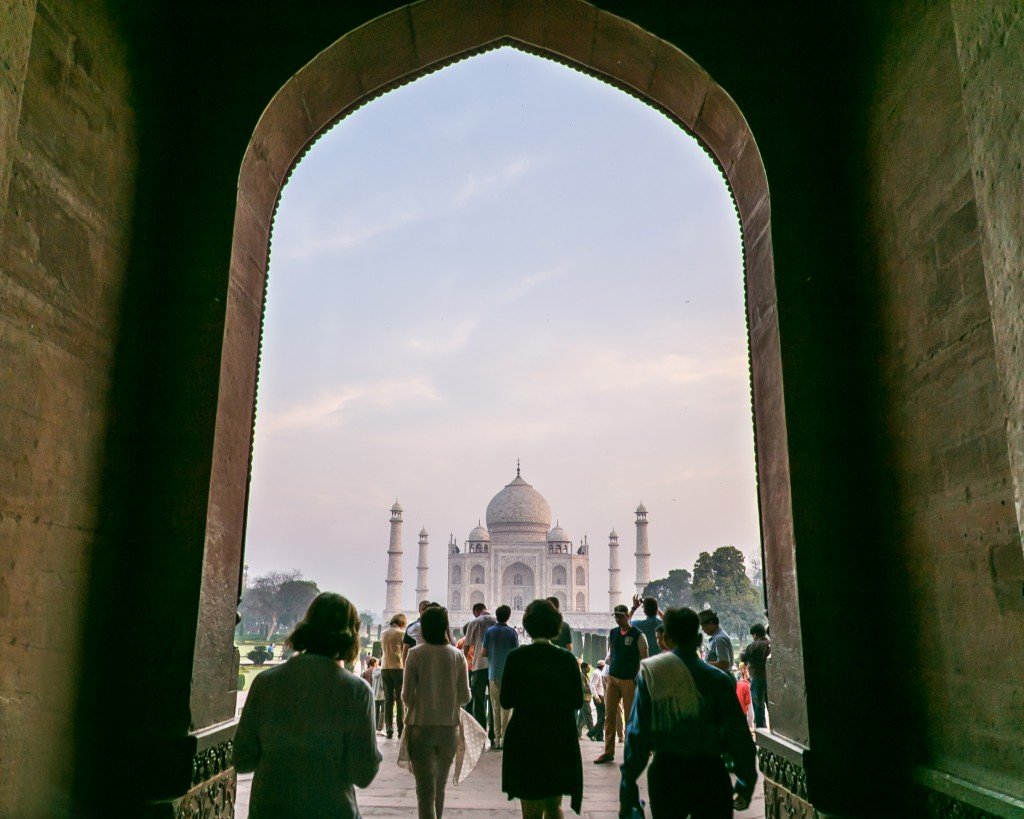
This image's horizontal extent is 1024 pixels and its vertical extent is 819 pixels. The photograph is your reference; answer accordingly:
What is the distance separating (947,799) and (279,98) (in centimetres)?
363

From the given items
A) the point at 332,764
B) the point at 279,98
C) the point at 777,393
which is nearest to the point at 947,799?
the point at 777,393

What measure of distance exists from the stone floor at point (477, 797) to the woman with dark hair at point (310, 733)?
2046 mm

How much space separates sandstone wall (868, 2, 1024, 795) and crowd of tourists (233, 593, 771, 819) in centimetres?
69

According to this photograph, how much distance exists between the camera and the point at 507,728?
270 cm

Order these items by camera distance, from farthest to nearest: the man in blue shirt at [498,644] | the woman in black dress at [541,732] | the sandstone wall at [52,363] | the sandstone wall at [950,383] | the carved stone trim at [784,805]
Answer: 1. the man in blue shirt at [498,644]
2. the carved stone trim at [784,805]
3. the woman in black dress at [541,732]
4. the sandstone wall at [52,363]
5. the sandstone wall at [950,383]

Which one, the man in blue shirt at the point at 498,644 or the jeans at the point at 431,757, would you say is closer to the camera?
the jeans at the point at 431,757

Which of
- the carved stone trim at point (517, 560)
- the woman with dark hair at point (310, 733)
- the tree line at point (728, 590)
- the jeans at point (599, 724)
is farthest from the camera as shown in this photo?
the carved stone trim at point (517, 560)

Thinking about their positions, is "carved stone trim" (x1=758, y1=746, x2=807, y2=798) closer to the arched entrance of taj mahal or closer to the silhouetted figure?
the arched entrance of taj mahal

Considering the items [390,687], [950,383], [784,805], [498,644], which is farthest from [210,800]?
[390,687]

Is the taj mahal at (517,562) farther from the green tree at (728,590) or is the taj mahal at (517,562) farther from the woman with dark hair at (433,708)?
the woman with dark hair at (433,708)

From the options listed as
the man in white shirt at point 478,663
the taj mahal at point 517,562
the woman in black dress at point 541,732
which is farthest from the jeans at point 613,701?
the taj mahal at point 517,562

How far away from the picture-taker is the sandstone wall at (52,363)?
239 cm

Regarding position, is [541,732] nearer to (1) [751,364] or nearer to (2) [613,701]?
(1) [751,364]

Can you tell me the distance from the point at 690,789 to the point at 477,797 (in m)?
2.17
